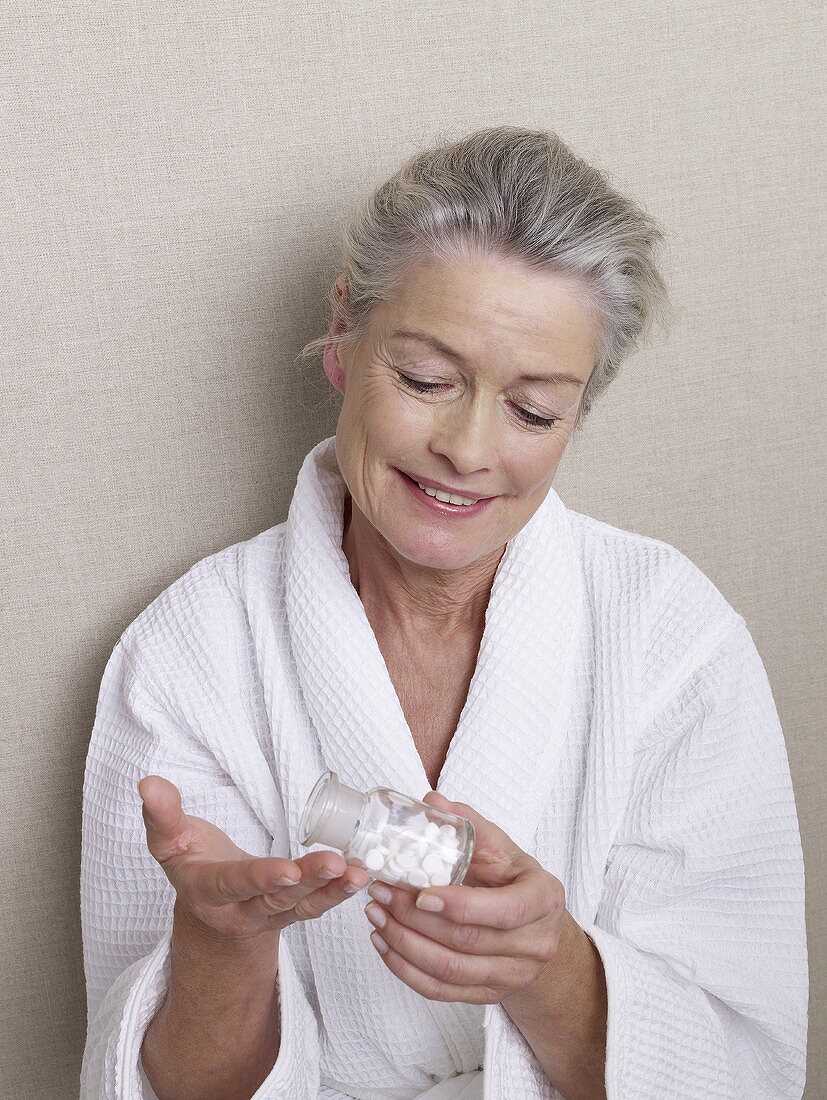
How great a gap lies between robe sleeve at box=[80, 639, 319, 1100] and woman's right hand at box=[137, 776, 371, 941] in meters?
0.30

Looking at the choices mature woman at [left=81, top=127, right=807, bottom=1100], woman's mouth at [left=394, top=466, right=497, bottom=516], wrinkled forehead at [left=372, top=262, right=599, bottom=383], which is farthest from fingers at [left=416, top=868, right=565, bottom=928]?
wrinkled forehead at [left=372, top=262, right=599, bottom=383]

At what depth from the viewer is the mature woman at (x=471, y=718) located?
4.25 ft

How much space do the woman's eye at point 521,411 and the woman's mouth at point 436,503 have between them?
0.33ft

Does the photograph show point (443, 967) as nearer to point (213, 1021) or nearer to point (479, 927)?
point (479, 927)

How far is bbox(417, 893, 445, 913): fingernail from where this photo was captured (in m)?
1.02

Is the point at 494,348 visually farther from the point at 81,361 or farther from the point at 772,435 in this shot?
the point at 772,435

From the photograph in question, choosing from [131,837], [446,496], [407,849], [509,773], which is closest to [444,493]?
[446,496]

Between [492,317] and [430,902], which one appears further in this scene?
[492,317]

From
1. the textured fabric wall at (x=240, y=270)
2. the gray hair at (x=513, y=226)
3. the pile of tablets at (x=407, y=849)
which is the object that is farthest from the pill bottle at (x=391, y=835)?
the textured fabric wall at (x=240, y=270)

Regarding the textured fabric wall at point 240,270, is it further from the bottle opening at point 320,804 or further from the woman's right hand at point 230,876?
the bottle opening at point 320,804

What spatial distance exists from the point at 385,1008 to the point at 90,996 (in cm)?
39

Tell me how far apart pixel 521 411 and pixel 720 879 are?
63 centimetres

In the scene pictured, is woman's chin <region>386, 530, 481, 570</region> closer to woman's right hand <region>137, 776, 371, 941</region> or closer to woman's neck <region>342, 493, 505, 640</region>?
woman's neck <region>342, 493, 505, 640</region>

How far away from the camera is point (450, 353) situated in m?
1.31
